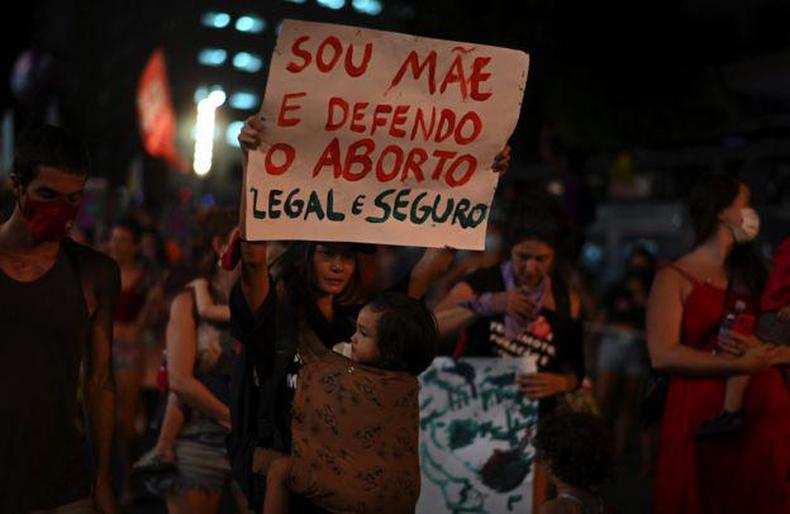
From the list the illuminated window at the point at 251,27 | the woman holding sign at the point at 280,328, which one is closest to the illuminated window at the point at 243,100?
the illuminated window at the point at 251,27

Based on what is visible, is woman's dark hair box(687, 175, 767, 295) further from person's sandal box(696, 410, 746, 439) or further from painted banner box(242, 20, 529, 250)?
painted banner box(242, 20, 529, 250)

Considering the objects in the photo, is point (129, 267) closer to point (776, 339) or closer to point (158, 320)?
point (158, 320)

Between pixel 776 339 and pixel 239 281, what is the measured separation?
2358 millimetres

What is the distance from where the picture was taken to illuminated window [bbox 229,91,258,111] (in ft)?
430

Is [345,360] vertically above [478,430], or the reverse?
[345,360]

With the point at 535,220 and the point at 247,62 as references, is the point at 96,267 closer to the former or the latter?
the point at 535,220

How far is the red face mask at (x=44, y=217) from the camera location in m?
4.33

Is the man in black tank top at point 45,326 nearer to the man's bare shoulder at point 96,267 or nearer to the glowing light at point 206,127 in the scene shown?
the man's bare shoulder at point 96,267

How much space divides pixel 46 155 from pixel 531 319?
265cm

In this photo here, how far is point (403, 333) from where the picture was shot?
4.23 m

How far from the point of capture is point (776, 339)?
221 inches

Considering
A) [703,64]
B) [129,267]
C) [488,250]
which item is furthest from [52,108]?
[488,250]

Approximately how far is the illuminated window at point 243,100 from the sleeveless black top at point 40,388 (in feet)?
414

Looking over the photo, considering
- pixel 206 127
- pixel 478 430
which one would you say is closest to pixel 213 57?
pixel 206 127
